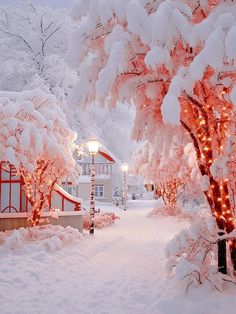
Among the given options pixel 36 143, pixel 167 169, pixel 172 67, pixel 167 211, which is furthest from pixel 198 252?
pixel 167 211

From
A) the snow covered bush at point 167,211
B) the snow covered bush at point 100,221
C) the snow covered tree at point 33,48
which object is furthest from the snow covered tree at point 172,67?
the snow covered tree at point 33,48

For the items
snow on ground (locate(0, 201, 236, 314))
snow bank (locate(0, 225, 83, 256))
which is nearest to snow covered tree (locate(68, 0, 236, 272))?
snow on ground (locate(0, 201, 236, 314))

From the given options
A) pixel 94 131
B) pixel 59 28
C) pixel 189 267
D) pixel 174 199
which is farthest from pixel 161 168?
pixel 189 267

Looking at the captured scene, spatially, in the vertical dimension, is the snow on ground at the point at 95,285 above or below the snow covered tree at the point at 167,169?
below

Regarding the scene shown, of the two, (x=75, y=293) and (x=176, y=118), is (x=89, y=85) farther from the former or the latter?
(x=75, y=293)

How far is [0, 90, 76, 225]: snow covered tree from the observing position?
1200 cm

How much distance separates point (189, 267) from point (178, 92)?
121 inches

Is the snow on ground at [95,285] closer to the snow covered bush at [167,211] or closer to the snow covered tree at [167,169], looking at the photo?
the snow covered tree at [167,169]

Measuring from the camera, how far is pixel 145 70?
23.8ft

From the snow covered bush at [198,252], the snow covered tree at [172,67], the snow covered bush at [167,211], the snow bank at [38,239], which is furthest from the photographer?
the snow covered bush at [167,211]

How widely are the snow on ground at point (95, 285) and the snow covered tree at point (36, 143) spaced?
249cm

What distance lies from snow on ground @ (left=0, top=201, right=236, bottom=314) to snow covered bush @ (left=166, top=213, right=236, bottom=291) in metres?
0.22

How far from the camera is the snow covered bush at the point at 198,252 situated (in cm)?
691

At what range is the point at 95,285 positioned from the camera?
8.07 metres
